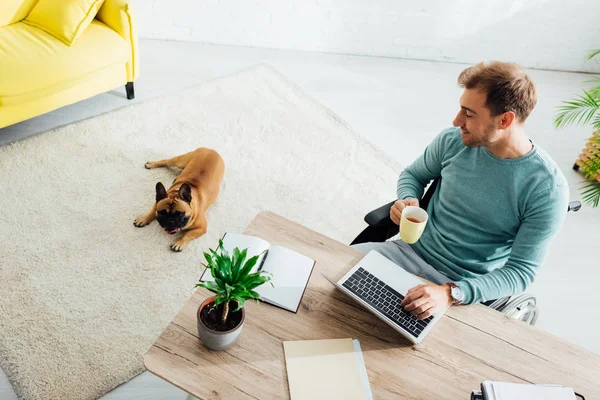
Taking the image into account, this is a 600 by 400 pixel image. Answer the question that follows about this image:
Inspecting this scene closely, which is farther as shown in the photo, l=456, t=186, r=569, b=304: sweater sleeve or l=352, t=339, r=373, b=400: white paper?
l=456, t=186, r=569, b=304: sweater sleeve

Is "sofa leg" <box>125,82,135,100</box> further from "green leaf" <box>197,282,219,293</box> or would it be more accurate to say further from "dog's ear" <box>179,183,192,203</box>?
"green leaf" <box>197,282,219,293</box>

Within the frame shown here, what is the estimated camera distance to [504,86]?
5.16 ft

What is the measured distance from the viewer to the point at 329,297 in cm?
146

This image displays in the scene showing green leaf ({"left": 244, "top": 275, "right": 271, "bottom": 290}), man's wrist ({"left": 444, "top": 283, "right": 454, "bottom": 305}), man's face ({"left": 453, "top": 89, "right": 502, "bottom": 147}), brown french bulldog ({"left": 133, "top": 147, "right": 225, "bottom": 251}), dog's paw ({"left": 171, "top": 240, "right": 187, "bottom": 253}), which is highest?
man's face ({"left": 453, "top": 89, "right": 502, "bottom": 147})

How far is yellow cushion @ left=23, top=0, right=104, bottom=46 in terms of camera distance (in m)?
2.75

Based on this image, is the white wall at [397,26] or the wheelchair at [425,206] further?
the white wall at [397,26]

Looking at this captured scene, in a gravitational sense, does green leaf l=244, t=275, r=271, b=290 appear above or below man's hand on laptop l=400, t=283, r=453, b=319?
above

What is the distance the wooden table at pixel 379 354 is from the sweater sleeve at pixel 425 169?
605mm

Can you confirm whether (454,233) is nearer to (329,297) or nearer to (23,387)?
(329,297)

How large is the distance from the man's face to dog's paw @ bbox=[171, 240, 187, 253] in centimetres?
144

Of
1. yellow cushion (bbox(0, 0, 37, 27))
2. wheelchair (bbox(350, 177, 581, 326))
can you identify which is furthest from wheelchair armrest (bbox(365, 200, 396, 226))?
yellow cushion (bbox(0, 0, 37, 27))

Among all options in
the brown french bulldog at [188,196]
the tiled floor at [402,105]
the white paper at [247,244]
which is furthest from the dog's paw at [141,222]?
the white paper at [247,244]

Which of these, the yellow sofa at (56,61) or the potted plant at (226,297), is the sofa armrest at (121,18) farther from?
the potted plant at (226,297)

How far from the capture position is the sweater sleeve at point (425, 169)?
1.87 m
